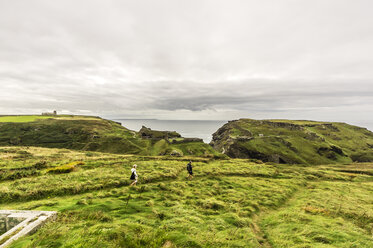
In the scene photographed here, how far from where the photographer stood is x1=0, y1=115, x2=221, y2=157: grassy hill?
107 m

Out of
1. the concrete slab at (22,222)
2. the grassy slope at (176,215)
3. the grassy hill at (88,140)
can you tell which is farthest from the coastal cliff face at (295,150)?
the concrete slab at (22,222)

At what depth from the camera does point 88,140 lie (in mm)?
133000

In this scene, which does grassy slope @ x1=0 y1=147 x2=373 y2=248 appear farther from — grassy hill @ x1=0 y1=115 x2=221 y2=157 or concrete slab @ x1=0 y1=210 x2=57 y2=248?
grassy hill @ x1=0 y1=115 x2=221 y2=157

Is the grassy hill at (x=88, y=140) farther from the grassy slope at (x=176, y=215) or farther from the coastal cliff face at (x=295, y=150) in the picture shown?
the grassy slope at (x=176, y=215)

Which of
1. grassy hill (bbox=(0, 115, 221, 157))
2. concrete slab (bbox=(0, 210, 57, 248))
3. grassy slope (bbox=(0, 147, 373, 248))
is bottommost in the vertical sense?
grassy hill (bbox=(0, 115, 221, 157))

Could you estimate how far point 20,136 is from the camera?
144 metres

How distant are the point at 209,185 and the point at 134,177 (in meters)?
11.0

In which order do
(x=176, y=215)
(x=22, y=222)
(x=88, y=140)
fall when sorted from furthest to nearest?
(x=88, y=140) < (x=176, y=215) < (x=22, y=222)

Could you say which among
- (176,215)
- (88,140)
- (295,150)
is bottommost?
(88,140)

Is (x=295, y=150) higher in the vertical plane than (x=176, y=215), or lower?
lower

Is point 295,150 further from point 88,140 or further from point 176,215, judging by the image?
point 88,140

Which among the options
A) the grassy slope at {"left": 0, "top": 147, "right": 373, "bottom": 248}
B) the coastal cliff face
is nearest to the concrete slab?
the grassy slope at {"left": 0, "top": 147, "right": 373, "bottom": 248}

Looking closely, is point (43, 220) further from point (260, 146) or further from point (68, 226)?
point (260, 146)

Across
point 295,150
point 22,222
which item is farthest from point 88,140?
point 295,150
